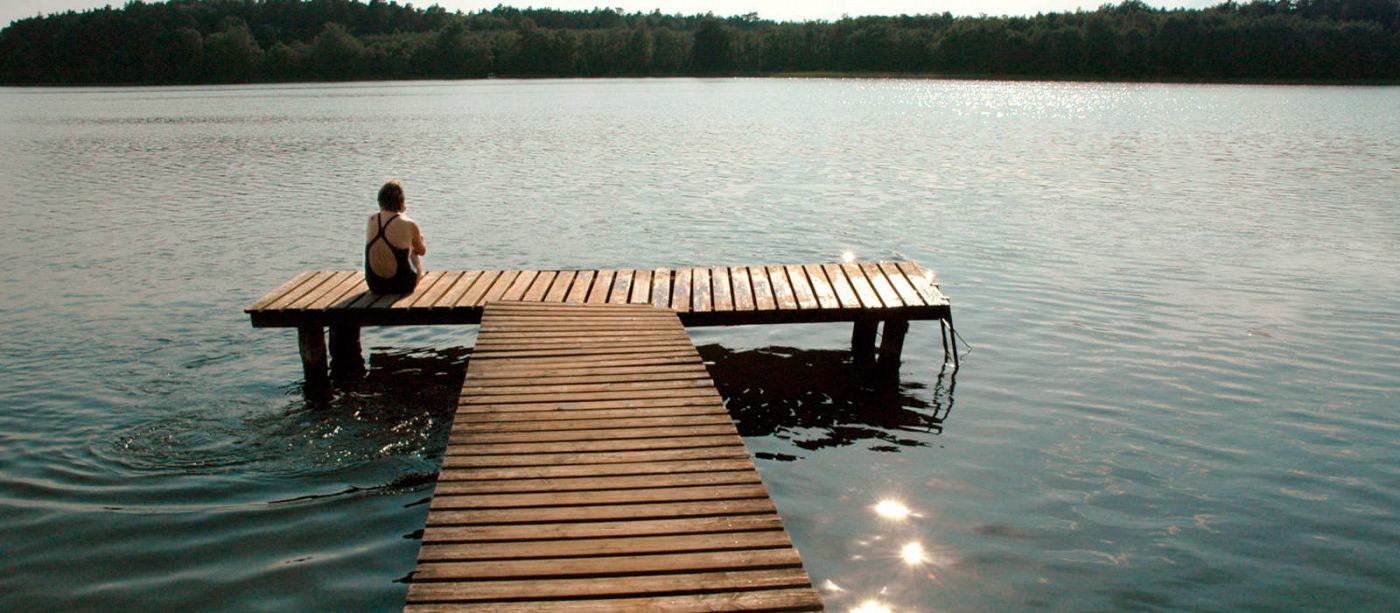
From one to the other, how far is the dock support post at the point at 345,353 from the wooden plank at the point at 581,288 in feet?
7.78

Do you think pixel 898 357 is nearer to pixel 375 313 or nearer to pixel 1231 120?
pixel 375 313

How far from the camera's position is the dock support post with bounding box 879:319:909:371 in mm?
10605

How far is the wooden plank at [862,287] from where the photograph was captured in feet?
33.6

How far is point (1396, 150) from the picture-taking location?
1296 inches

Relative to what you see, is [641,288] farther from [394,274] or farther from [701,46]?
[701,46]

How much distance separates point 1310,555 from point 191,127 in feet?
170

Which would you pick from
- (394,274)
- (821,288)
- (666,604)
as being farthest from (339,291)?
(666,604)

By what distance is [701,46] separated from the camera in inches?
5891

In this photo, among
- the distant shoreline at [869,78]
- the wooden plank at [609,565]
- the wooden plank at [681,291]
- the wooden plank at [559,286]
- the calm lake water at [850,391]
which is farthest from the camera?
the distant shoreline at [869,78]

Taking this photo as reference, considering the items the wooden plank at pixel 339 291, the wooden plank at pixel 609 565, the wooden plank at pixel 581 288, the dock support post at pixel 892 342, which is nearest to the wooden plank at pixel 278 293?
the wooden plank at pixel 339 291

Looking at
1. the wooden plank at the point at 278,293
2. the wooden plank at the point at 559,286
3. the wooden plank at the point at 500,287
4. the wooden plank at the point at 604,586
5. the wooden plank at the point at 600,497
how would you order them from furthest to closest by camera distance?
the wooden plank at the point at 559,286, the wooden plank at the point at 500,287, the wooden plank at the point at 278,293, the wooden plank at the point at 600,497, the wooden plank at the point at 604,586

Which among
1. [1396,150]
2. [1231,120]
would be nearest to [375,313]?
[1396,150]

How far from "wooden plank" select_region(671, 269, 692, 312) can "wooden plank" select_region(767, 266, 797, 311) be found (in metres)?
0.95

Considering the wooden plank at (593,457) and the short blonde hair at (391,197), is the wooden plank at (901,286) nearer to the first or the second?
the wooden plank at (593,457)
